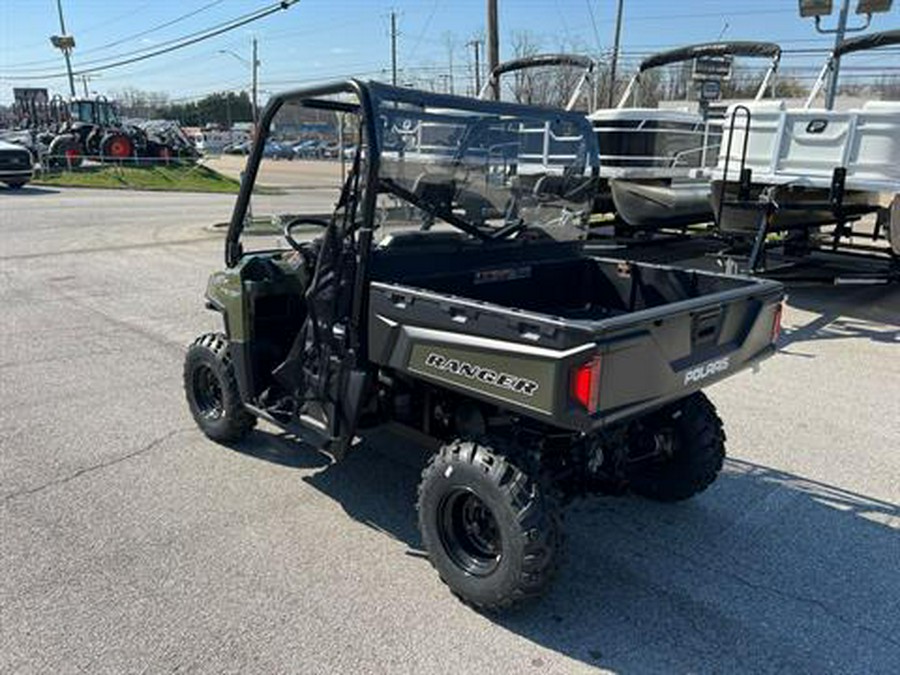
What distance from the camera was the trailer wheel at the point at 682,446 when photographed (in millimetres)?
3566

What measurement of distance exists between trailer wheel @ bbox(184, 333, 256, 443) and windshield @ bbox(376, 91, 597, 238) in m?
1.49

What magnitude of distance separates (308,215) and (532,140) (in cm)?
130

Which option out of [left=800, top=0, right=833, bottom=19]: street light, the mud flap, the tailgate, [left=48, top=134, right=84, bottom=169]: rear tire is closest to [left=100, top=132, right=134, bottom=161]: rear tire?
[left=48, top=134, right=84, bottom=169]: rear tire

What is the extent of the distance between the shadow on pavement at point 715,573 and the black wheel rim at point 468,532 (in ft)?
0.82

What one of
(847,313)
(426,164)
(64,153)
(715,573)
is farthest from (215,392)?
(64,153)

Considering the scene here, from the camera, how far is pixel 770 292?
130 inches

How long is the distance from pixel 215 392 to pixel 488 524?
86.7 inches

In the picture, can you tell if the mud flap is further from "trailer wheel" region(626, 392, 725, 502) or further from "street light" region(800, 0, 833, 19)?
"trailer wheel" region(626, 392, 725, 502)

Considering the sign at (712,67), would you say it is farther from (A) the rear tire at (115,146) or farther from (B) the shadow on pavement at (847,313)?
(A) the rear tire at (115,146)

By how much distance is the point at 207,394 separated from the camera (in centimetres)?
452

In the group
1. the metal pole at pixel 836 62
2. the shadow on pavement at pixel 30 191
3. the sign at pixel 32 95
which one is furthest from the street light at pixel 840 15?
the sign at pixel 32 95

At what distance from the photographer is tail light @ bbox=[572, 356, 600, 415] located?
2424 millimetres

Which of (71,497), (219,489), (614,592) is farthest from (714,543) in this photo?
(71,497)

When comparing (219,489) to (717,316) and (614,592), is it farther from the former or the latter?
(717,316)
